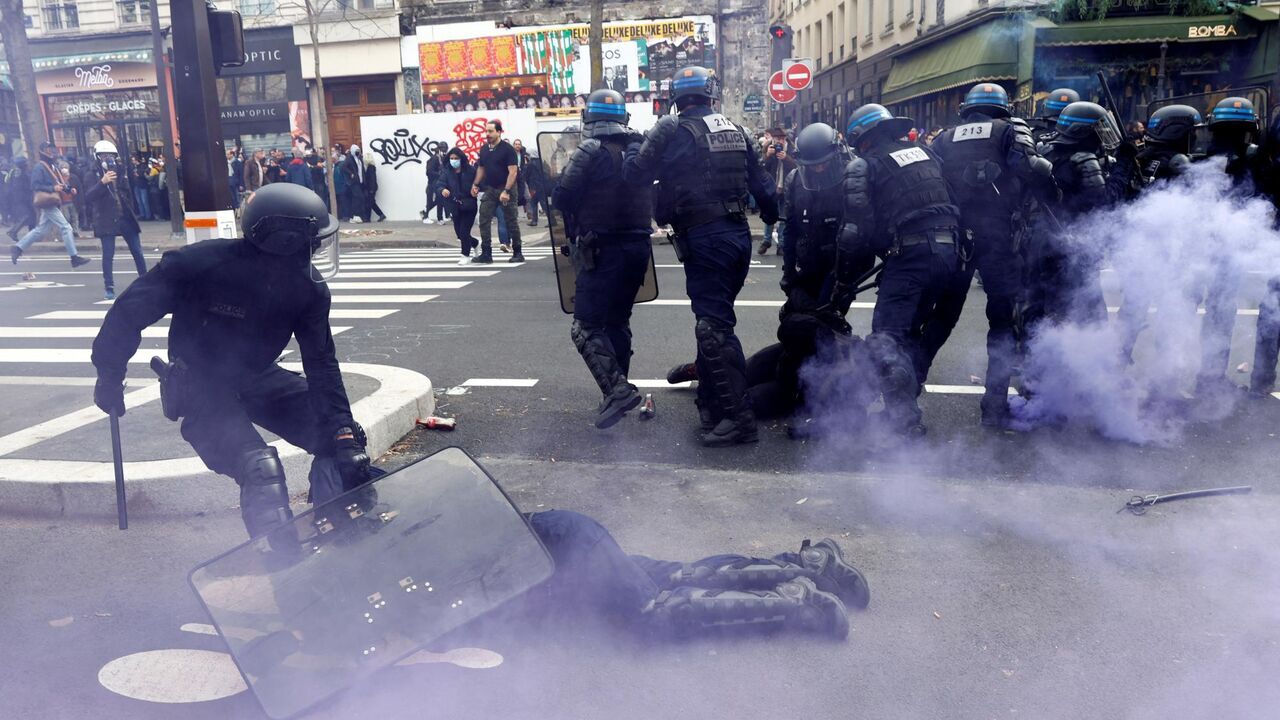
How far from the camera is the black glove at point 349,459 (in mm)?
3240

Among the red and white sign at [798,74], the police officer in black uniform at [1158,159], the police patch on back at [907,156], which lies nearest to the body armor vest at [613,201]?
the police patch on back at [907,156]

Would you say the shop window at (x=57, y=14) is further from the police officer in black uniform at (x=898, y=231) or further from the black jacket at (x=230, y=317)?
the black jacket at (x=230, y=317)

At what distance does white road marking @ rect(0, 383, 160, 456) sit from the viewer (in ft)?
16.3

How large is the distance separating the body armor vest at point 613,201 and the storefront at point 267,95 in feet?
81.7

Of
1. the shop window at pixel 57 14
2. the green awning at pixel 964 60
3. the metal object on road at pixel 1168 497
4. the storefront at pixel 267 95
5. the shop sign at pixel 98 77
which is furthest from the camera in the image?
the shop window at pixel 57 14

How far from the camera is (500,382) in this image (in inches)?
263

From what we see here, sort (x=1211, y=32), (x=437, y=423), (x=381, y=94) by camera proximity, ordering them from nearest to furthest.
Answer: (x=437, y=423) → (x=1211, y=32) → (x=381, y=94)

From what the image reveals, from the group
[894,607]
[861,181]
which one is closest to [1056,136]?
[861,181]

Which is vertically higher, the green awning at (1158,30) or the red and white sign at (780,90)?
the green awning at (1158,30)

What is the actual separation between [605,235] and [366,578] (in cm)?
309

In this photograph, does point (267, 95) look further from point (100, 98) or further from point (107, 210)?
point (107, 210)

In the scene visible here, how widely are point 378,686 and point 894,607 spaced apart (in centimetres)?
165

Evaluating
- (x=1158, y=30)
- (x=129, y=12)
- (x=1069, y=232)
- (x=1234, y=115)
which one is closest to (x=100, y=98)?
(x=129, y=12)

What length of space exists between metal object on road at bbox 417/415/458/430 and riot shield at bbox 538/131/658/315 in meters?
0.93
